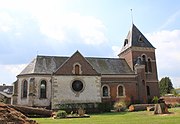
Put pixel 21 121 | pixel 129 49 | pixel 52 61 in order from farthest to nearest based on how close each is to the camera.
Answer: pixel 129 49 < pixel 52 61 < pixel 21 121

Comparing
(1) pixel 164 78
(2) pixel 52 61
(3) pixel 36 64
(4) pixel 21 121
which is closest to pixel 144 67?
(2) pixel 52 61

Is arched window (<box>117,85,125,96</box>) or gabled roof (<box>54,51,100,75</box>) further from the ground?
A: gabled roof (<box>54,51,100,75</box>)

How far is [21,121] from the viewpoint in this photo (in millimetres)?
11422

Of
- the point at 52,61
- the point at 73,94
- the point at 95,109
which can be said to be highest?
the point at 52,61

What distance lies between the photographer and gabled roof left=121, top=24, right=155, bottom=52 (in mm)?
41562

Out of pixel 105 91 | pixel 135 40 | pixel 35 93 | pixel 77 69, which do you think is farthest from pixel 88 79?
pixel 135 40

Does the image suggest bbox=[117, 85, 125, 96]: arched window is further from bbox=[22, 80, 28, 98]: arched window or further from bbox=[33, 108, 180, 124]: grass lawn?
bbox=[33, 108, 180, 124]: grass lawn

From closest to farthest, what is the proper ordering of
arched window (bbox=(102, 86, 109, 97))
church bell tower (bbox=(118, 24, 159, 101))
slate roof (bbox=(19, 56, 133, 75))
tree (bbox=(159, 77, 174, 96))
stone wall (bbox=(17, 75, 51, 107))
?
stone wall (bbox=(17, 75, 51, 107))
slate roof (bbox=(19, 56, 133, 75))
arched window (bbox=(102, 86, 109, 97))
church bell tower (bbox=(118, 24, 159, 101))
tree (bbox=(159, 77, 174, 96))

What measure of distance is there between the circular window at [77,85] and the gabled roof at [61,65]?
11.3 ft

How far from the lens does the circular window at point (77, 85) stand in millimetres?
32281

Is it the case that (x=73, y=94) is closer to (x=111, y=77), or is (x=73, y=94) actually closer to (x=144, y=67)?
(x=111, y=77)

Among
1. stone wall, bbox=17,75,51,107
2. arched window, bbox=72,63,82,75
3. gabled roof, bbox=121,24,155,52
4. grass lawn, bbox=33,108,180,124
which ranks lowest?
grass lawn, bbox=33,108,180,124

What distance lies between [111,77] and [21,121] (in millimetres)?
26192

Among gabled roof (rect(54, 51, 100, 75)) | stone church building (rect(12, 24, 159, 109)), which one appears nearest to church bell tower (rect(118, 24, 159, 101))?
stone church building (rect(12, 24, 159, 109))
